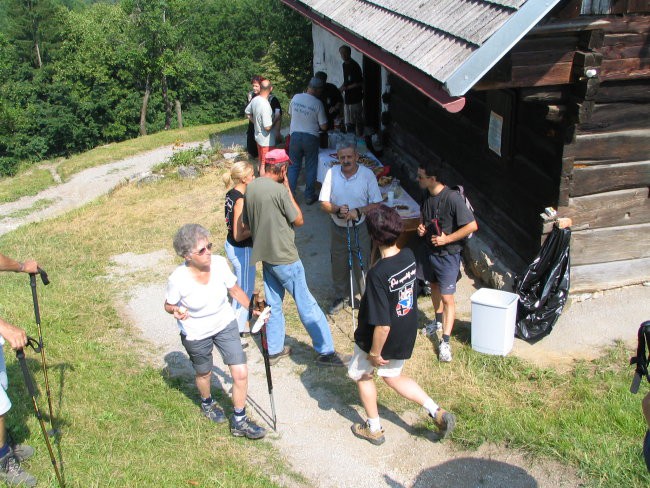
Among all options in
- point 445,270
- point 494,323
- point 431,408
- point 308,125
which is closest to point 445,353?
point 494,323

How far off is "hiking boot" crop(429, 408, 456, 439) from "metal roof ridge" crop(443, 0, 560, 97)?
2134mm

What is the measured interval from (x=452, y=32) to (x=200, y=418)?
3.38 meters

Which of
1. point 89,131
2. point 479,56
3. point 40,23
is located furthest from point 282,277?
point 40,23

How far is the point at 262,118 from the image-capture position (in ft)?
33.1

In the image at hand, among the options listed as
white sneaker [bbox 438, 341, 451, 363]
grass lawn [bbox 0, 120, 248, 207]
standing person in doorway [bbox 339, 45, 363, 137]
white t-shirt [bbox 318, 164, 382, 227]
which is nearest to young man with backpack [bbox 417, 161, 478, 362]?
white sneaker [bbox 438, 341, 451, 363]

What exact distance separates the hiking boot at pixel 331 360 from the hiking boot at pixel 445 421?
1298 mm

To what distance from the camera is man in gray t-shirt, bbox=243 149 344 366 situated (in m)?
5.30

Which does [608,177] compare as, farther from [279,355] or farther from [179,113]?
[179,113]

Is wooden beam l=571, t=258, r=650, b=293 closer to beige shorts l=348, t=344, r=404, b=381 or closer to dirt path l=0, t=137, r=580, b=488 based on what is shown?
dirt path l=0, t=137, r=580, b=488

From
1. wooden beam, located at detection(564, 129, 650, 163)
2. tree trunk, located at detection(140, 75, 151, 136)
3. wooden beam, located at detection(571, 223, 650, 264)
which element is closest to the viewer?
wooden beam, located at detection(564, 129, 650, 163)

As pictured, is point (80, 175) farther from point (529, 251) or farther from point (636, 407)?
point (636, 407)

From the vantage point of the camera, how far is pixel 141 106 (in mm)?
39625

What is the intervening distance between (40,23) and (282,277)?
51.2 meters

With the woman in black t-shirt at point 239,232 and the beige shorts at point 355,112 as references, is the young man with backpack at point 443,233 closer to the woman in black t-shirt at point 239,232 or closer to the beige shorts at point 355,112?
the woman in black t-shirt at point 239,232
